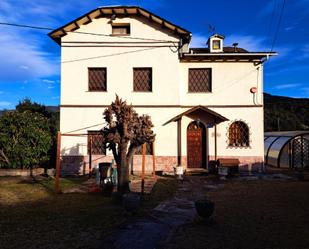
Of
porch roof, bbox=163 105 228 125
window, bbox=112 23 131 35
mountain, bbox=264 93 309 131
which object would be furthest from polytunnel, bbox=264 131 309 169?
mountain, bbox=264 93 309 131

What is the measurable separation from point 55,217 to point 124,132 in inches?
142

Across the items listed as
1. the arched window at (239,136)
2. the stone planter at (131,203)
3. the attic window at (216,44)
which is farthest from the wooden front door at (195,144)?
the stone planter at (131,203)

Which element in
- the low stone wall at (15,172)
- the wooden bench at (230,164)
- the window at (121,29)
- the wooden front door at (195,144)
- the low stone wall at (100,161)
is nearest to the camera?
the low stone wall at (15,172)

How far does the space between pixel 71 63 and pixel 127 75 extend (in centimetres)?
322

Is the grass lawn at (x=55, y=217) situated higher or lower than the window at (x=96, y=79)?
lower

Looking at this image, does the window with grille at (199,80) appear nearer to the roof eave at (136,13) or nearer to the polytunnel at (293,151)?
the roof eave at (136,13)

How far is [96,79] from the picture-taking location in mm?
17609

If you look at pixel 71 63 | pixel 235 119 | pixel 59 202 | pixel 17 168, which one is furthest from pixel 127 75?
pixel 59 202

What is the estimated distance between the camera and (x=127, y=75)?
17.4 meters

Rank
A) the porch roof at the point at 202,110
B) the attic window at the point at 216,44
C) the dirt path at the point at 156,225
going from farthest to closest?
the attic window at the point at 216,44 → the porch roof at the point at 202,110 → the dirt path at the point at 156,225

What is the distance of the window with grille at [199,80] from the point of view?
18.0 metres

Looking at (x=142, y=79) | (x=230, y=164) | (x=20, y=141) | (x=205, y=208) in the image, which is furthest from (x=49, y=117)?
(x=205, y=208)

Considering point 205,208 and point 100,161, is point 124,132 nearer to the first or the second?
point 205,208

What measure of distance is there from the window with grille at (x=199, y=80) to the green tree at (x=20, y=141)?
877 centimetres
